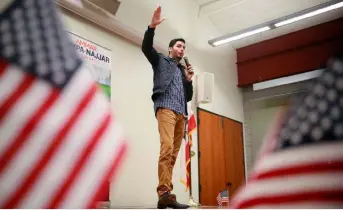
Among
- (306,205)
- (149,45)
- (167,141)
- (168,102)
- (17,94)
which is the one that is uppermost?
(149,45)

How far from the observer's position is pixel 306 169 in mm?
402

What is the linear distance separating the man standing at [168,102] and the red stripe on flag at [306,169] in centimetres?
170

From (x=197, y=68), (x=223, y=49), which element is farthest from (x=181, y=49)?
(x=223, y=49)

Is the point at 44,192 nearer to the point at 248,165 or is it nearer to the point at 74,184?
the point at 74,184

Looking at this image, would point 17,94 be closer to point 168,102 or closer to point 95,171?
point 95,171

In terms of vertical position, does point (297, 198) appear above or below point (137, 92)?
below

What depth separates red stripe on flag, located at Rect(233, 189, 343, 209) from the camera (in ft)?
1.21

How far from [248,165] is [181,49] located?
4.13m

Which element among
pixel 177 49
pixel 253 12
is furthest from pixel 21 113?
pixel 253 12

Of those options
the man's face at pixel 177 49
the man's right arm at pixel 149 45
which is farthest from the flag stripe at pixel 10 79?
the man's face at pixel 177 49

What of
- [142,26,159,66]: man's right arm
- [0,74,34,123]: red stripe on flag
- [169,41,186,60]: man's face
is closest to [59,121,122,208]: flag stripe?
[0,74,34,123]: red stripe on flag

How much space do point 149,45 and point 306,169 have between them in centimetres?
190

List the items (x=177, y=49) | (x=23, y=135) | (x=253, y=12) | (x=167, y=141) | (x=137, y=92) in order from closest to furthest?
(x=23, y=135)
(x=167, y=141)
(x=177, y=49)
(x=137, y=92)
(x=253, y=12)

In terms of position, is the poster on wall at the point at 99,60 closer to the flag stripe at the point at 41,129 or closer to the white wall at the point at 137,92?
the white wall at the point at 137,92
